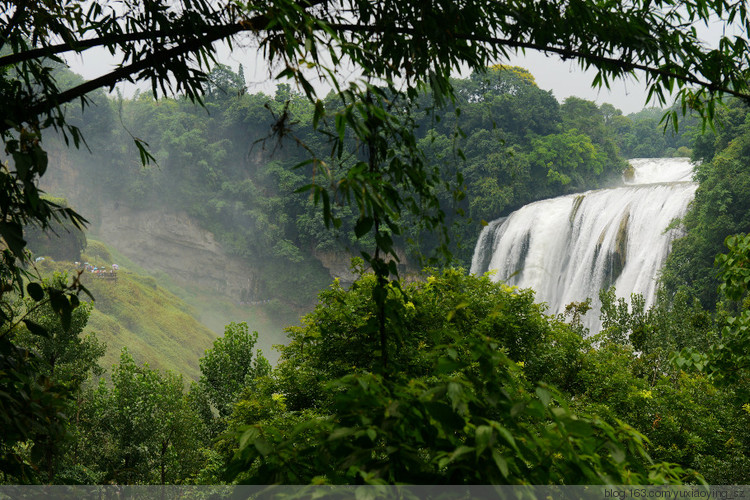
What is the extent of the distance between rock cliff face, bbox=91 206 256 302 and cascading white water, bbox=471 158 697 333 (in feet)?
64.6

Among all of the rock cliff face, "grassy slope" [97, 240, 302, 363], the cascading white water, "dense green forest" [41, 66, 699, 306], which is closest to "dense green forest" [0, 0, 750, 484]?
the cascading white water

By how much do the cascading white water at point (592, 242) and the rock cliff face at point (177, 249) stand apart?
775 inches

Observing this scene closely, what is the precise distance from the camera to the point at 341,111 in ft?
4.57

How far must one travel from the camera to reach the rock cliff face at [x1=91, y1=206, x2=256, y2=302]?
3997 cm

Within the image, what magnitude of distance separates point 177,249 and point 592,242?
28.7 m

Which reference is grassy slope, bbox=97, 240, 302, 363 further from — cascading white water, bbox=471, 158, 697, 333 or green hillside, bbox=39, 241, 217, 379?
cascading white water, bbox=471, 158, 697, 333

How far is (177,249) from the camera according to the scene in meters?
40.9

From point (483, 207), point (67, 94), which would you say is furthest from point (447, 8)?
point (483, 207)

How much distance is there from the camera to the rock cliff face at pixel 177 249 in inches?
1574

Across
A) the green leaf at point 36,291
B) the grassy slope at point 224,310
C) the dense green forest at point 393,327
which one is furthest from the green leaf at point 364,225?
the grassy slope at point 224,310

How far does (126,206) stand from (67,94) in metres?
43.1

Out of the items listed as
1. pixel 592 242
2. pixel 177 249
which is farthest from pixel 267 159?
pixel 592 242

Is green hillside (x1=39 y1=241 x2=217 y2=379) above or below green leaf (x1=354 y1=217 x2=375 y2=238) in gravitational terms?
below

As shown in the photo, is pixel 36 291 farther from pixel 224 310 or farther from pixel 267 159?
pixel 224 310
